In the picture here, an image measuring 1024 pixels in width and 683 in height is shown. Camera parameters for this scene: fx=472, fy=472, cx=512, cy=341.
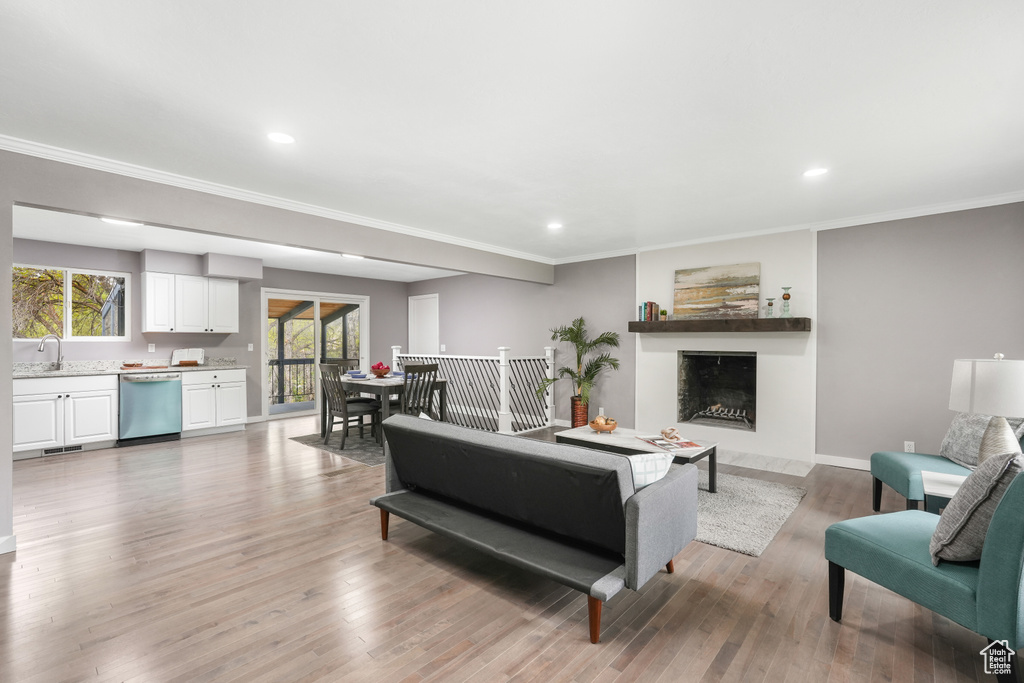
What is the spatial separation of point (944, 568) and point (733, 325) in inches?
140

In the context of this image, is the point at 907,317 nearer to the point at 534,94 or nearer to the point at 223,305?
the point at 534,94

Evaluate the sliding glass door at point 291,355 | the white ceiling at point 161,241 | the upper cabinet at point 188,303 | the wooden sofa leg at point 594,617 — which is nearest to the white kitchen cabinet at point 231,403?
the upper cabinet at point 188,303

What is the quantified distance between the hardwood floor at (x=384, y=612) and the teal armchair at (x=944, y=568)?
0.29 m

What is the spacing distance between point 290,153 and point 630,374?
4.65 meters

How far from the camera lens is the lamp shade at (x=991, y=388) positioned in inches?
88.7

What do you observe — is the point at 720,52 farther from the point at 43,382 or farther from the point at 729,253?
the point at 43,382

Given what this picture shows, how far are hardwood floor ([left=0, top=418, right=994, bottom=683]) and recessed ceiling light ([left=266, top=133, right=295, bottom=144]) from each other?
2459 mm

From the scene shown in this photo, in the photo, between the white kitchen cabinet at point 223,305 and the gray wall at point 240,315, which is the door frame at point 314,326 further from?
the white kitchen cabinet at point 223,305

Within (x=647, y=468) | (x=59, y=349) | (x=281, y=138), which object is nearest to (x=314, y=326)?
(x=59, y=349)

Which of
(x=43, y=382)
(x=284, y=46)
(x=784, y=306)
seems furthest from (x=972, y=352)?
(x=43, y=382)

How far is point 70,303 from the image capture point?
580cm

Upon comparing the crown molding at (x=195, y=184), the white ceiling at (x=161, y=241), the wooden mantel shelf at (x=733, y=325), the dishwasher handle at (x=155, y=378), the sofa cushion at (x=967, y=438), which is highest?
the white ceiling at (x=161, y=241)

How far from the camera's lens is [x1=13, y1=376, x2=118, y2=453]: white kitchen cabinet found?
4.97 meters

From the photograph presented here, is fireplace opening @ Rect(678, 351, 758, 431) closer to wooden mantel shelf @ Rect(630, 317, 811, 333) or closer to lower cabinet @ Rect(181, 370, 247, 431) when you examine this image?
wooden mantel shelf @ Rect(630, 317, 811, 333)
